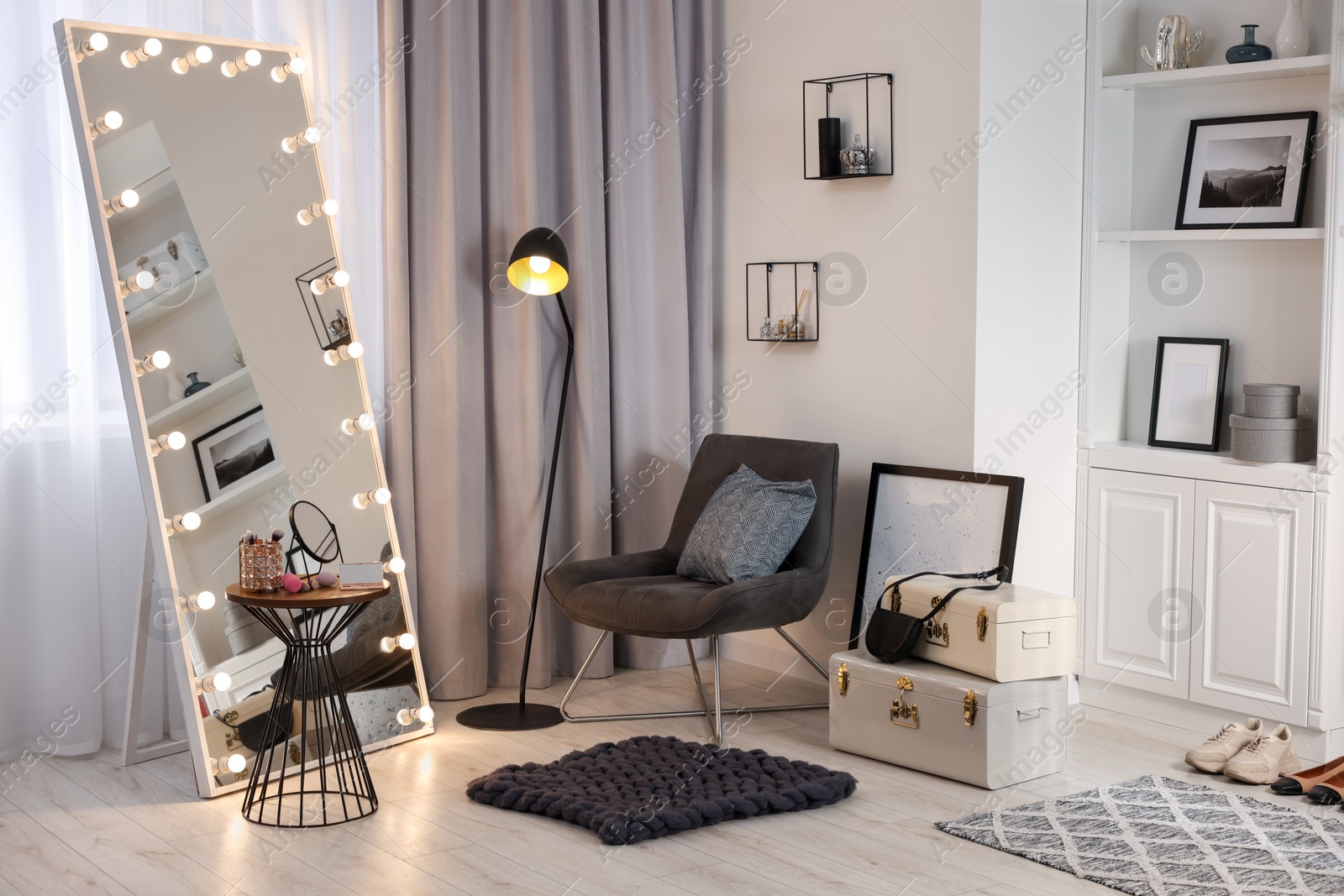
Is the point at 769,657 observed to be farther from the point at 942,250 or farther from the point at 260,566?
the point at 260,566

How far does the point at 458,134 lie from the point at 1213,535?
2.51 metres

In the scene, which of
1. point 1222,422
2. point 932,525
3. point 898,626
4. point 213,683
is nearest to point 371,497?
point 213,683

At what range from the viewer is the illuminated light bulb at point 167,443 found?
10.6 ft

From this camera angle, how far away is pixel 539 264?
388 cm

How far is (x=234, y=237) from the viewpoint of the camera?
3.40m

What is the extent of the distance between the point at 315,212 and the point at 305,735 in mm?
1409

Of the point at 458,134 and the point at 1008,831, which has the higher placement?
the point at 458,134

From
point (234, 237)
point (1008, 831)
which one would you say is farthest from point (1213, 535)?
point (234, 237)

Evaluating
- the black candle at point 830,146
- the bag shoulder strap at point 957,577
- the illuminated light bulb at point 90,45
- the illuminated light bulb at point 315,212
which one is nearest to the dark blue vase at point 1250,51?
the black candle at point 830,146

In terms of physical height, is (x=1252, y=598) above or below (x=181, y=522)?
below

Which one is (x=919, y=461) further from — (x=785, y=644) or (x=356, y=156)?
(x=356, y=156)

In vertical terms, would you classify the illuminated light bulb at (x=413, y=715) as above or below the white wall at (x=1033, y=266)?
below

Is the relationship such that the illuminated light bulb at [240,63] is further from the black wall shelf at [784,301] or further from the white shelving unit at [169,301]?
the black wall shelf at [784,301]

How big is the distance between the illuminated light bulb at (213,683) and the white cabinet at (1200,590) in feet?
8.21
